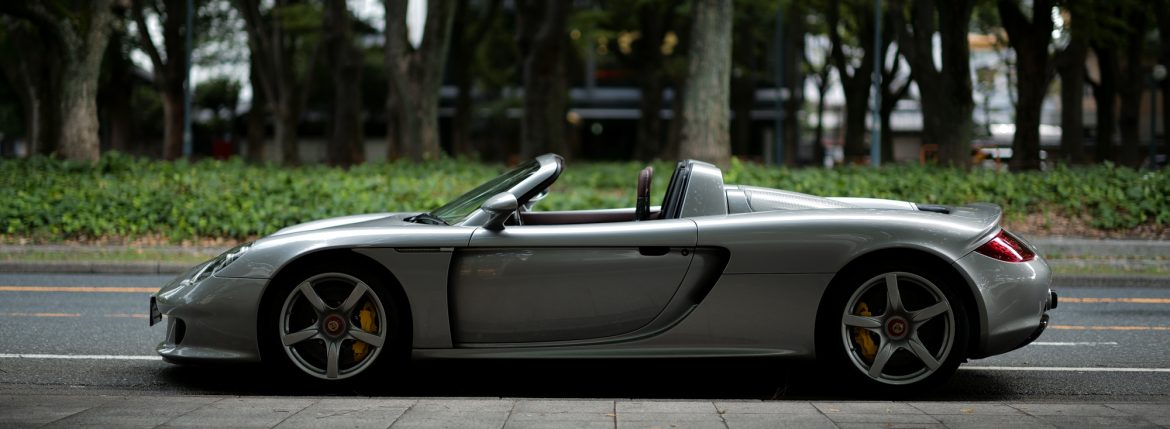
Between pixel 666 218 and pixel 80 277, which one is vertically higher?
pixel 666 218

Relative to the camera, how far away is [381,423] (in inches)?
156

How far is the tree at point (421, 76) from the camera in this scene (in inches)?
888

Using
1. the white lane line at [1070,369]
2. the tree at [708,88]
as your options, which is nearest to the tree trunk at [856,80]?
the tree at [708,88]

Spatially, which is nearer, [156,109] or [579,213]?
[579,213]

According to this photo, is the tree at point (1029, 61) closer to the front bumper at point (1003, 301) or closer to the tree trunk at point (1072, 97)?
the tree trunk at point (1072, 97)

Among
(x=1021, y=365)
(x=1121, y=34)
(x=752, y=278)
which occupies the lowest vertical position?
(x=1021, y=365)

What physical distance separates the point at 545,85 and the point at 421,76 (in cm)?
243

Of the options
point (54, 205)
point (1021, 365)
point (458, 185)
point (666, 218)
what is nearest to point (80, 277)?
point (54, 205)

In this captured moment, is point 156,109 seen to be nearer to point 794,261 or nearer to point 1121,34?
point 1121,34

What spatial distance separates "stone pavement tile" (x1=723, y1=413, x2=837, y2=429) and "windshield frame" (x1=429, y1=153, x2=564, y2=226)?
1.62 metres

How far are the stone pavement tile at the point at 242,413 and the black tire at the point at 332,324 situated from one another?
60cm

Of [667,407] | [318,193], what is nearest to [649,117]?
[318,193]

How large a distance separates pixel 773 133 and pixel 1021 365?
164ft

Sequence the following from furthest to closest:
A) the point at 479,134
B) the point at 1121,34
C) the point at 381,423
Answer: the point at 479,134 < the point at 1121,34 < the point at 381,423
